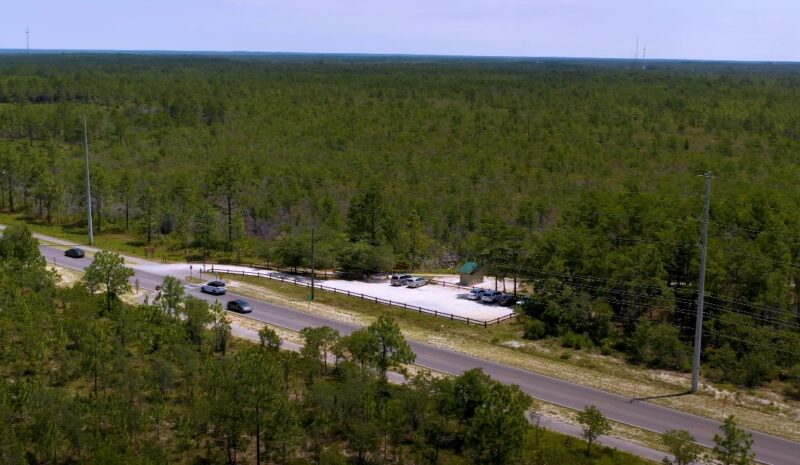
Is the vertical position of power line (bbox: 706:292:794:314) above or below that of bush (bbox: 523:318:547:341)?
above

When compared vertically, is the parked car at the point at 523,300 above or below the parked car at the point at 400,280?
above

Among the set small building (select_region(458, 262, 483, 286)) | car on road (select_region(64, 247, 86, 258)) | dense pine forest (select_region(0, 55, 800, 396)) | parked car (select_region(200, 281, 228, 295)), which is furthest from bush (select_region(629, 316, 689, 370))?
car on road (select_region(64, 247, 86, 258))

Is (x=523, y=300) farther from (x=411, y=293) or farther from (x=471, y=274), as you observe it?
(x=411, y=293)

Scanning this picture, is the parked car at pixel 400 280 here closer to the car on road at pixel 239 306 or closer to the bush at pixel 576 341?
the car on road at pixel 239 306

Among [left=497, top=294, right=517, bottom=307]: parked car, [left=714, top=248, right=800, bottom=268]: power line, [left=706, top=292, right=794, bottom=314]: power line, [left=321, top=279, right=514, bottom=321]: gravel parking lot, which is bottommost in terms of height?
[left=321, top=279, right=514, bottom=321]: gravel parking lot

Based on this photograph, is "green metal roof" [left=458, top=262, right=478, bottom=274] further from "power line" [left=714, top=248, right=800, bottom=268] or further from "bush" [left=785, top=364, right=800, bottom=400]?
"bush" [left=785, top=364, right=800, bottom=400]

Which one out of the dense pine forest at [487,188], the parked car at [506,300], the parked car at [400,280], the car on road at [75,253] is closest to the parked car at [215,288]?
the dense pine forest at [487,188]
